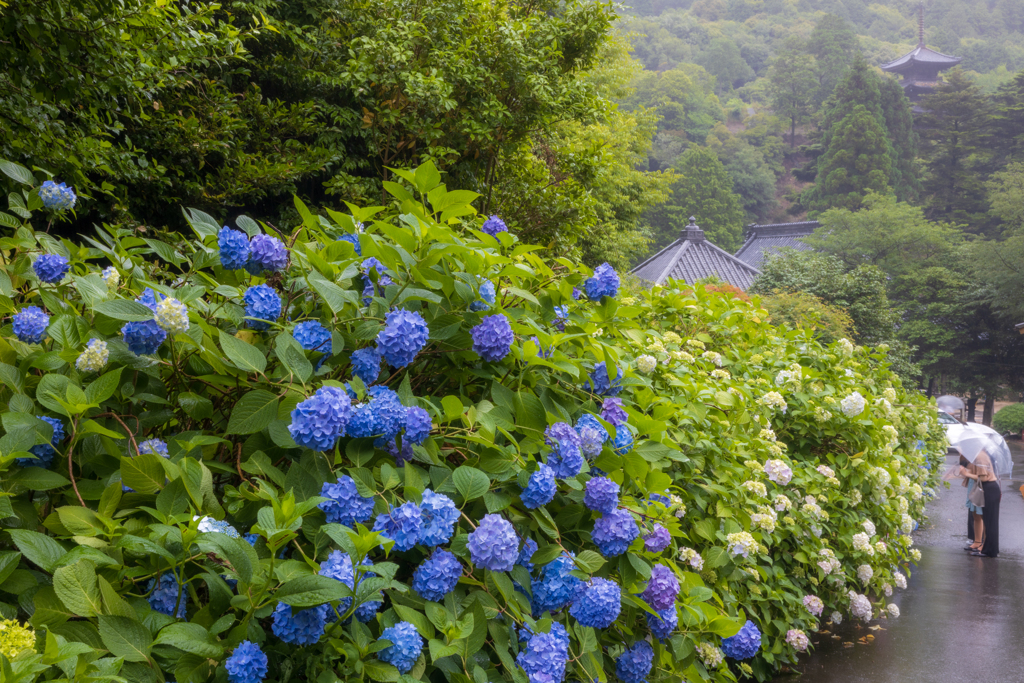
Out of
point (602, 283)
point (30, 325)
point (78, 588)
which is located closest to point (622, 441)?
point (602, 283)

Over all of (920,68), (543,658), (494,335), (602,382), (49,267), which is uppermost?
(920,68)

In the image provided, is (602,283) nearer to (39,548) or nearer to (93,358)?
(93,358)

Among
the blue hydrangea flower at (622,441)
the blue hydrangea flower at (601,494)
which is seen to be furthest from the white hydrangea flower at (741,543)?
the blue hydrangea flower at (601,494)

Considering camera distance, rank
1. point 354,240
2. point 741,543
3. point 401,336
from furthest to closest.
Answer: point 741,543 < point 354,240 < point 401,336

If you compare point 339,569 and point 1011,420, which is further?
point 1011,420

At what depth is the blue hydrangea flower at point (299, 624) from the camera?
86 cm

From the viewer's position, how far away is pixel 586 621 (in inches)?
47.8

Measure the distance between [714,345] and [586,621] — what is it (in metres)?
2.73

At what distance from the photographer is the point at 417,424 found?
1.11 meters

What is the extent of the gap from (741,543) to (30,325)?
79.4 inches

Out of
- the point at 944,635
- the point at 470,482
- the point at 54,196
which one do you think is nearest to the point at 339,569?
the point at 470,482

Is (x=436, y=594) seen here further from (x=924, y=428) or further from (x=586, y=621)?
(x=924, y=428)

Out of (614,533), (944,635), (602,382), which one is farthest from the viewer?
(944,635)

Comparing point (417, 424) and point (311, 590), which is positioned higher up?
point (417, 424)
